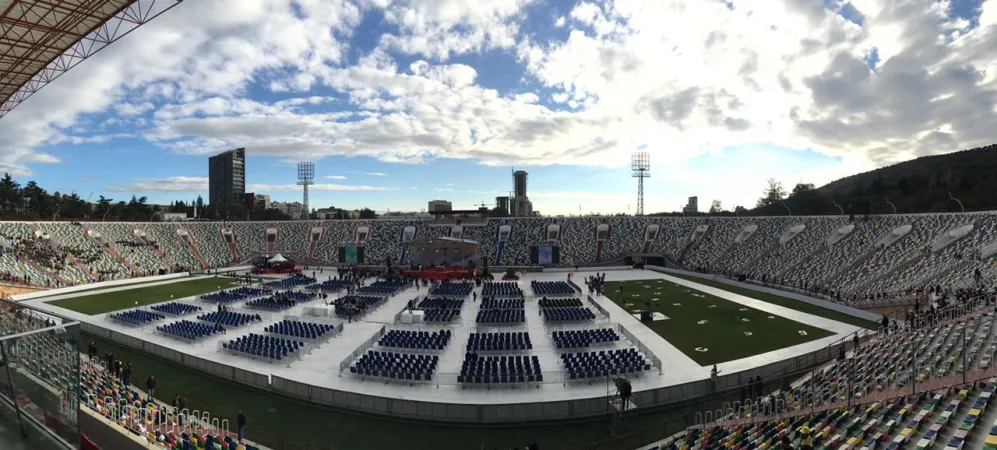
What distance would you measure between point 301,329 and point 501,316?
12.2 meters

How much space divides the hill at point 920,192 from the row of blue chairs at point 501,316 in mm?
49936

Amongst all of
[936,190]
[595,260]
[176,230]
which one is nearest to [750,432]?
[595,260]

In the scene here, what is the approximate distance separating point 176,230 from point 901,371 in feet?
257

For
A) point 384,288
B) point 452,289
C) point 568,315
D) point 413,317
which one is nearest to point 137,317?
point 413,317

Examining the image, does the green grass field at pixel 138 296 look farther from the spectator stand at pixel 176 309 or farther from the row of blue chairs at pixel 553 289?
the row of blue chairs at pixel 553 289

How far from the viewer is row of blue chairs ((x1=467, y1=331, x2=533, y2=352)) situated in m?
24.0

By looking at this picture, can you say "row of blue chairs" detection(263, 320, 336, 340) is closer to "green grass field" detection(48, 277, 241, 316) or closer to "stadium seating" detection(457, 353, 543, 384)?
"stadium seating" detection(457, 353, 543, 384)

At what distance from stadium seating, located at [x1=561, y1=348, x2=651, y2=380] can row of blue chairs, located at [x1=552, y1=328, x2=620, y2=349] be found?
6.52ft

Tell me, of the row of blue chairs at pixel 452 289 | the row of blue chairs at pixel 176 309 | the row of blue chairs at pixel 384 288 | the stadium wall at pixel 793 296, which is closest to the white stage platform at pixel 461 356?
the row of blue chairs at pixel 176 309

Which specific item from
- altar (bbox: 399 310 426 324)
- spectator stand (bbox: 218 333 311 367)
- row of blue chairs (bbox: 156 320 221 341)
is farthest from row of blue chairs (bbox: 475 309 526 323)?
row of blue chairs (bbox: 156 320 221 341)

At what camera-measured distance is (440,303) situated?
117ft

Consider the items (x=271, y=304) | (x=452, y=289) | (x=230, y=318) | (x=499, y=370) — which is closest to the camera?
(x=499, y=370)

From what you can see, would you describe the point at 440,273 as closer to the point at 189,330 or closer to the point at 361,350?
the point at 189,330

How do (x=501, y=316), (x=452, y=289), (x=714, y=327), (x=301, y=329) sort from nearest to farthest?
(x=301, y=329) < (x=714, y=327) < (x=501, y=316) < (x=452, y=289)
